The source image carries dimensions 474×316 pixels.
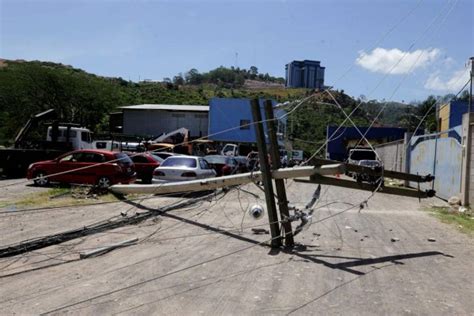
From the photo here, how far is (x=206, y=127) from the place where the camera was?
59.5 metres

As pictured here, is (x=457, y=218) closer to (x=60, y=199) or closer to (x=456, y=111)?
(x=60, y=199)

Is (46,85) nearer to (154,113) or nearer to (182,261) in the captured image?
(154,113)

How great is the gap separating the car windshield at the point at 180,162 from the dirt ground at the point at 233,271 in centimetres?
604

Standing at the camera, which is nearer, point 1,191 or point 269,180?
point 269,180

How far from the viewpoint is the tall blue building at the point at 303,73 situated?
16.4 metres

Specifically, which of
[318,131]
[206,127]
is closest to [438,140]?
[318,131]

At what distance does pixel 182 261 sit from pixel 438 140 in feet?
54.5

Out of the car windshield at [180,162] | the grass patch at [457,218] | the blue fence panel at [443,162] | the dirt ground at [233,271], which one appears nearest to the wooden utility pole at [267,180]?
the dirt ground at [233,271]

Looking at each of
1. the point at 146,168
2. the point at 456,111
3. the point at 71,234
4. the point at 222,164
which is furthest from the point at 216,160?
the point at 456,111

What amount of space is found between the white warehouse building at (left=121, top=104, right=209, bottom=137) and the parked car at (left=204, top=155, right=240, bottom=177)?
35.3 metres

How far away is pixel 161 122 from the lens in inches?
2371

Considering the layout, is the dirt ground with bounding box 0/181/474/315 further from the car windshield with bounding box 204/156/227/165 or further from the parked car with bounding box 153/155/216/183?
the car windshield with bounding box 204/156/227/165

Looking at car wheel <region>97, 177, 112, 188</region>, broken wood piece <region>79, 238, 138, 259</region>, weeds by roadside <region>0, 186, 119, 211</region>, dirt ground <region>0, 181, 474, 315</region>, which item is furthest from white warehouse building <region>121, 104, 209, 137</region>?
broken wood piece <region>79, 238, 138, 259</region>

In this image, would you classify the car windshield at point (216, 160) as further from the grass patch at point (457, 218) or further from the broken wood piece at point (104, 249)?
the broken wood piece at point (104, 249)
